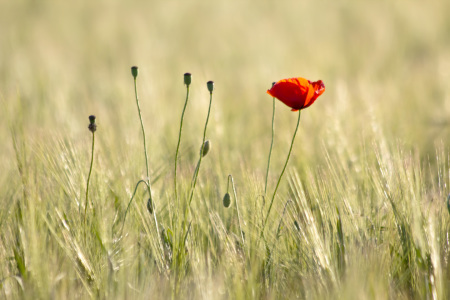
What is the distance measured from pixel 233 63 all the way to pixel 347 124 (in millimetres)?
2357

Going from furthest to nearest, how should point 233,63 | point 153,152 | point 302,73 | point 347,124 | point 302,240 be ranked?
point 233,63, point 302,73, point 347,124, point 153,152, point 302,240

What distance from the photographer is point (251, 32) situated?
5398 millimetres

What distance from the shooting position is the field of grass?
A: 120 centimetres

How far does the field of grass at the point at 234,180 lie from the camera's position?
3.94 feet

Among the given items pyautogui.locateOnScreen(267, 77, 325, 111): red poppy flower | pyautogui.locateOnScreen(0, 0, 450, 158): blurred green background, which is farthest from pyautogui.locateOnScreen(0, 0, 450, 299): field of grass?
pyautogui.locateOnScreen(267, 77, 325, 111): red poppy flower

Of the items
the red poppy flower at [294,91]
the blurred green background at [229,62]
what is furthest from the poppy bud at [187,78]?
the blurred green background at [229,62]

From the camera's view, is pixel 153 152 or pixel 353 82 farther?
pixel 353 82

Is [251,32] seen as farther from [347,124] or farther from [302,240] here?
[302,240]

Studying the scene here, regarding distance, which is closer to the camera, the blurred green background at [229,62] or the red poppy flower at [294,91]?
the red poppy flower at [294,91]

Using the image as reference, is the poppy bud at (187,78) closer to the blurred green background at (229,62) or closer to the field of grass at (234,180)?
the field of grass at (234,180)

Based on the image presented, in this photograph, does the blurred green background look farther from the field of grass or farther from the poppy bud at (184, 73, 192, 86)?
the poppy bud at (184, 73, 192, 86)

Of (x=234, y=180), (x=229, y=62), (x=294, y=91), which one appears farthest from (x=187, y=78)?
(x=229, y=62)

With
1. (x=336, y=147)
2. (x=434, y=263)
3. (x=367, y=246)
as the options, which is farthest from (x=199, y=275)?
(x=336, y=147)

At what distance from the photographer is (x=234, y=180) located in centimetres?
164
